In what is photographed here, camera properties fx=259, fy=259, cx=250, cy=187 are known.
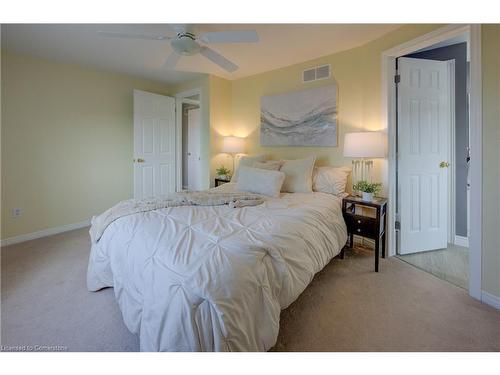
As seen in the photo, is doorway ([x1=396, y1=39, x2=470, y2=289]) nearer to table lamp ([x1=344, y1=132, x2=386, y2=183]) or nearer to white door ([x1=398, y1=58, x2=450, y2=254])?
white door ([x1=398, y1=58, x2=450, y2=254])

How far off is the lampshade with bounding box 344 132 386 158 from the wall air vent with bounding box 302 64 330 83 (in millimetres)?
1093

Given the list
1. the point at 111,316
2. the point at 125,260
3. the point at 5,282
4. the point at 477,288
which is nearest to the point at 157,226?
the point at 125,260

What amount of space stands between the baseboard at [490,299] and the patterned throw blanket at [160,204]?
1.83m

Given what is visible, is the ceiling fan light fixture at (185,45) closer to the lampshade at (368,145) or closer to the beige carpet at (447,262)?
the lampshade at (368,145)

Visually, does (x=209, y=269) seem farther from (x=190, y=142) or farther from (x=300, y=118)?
(x=190, y=142)

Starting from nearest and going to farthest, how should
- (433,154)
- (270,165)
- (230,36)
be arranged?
(230,36) < (433,154) < (270,165)

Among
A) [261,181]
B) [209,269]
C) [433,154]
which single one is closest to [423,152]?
[433,154]

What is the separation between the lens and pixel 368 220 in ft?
8.18

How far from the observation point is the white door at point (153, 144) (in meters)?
4.22

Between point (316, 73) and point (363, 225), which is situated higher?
point (316, 73)

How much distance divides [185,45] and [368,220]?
2.30 metres

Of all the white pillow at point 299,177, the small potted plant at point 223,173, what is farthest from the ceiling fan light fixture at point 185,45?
the small potted plant at point 223,173

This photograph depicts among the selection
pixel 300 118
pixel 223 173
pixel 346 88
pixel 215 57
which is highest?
pixel 215 57

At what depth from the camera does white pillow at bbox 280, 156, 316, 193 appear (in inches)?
116
